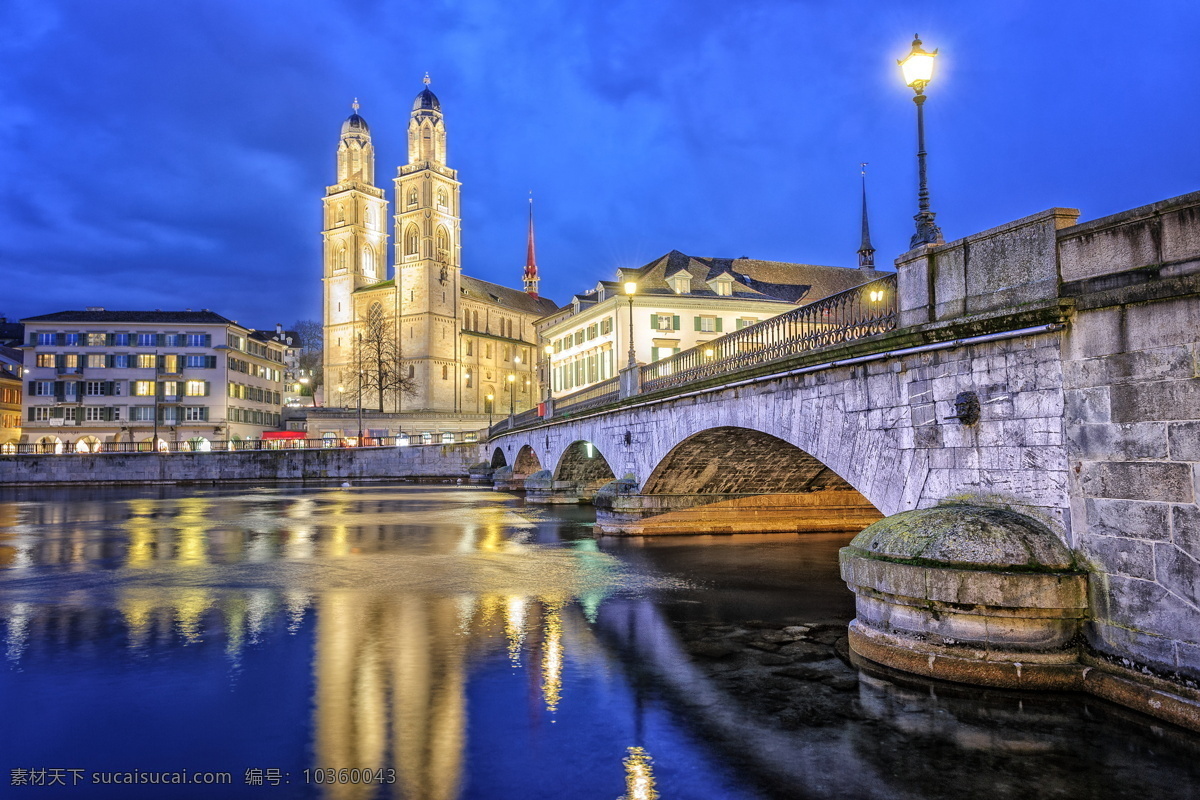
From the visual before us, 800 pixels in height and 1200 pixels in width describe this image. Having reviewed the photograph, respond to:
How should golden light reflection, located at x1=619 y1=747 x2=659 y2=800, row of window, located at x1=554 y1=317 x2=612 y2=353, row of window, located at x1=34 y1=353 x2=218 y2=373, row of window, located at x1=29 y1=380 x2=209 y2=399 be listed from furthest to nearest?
row of window, located at x1=34 y1=353 x2=218 y2=373 → row of window, located at x1=29 y1=380 x2=209 y2=399 → row of window, located at x1=554 y1=317 x2=612 y2=353 → golden light reflection, located at x1=619 y1=747 x2=659 y2=800

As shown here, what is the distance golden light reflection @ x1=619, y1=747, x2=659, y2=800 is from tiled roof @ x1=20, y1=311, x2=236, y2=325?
303 ft

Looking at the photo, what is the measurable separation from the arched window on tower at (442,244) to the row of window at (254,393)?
90.9 ft

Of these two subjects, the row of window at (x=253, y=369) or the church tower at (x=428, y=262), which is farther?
the church tower at (x=428, y=262)

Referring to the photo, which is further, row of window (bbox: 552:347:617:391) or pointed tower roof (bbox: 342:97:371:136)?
pointed tower roof (bbox: 342:97:371:136)

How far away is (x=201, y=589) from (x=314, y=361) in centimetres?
14486

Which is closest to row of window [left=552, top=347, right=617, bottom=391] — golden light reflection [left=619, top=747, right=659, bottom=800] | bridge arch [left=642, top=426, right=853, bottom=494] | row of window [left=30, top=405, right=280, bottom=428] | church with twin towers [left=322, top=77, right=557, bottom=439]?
church with twin towers [left=322, top=77, right=557, bottom=439]

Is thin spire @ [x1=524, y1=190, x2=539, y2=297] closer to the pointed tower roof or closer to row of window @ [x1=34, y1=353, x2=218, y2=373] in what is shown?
the pointed tower roof

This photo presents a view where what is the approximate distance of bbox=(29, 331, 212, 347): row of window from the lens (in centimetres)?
8700

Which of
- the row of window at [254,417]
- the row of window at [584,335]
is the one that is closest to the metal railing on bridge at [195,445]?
the row of window at [254,417]

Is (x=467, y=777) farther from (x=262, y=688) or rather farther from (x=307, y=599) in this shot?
(x=307, y=599)

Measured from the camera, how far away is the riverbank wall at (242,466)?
7044 cm

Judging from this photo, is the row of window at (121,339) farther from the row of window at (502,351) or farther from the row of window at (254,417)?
the row of window at (502,351)

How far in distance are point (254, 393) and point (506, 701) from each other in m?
97.4

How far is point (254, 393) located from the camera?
3846 inches
